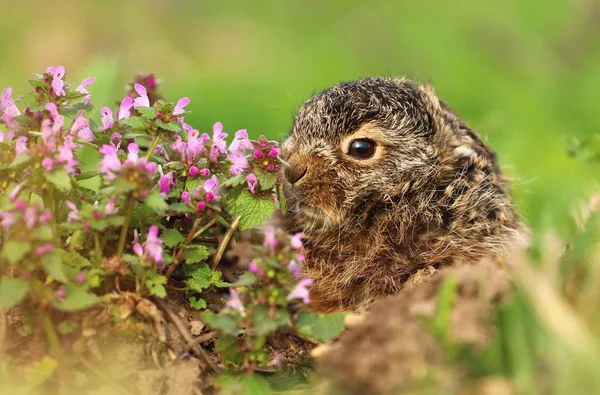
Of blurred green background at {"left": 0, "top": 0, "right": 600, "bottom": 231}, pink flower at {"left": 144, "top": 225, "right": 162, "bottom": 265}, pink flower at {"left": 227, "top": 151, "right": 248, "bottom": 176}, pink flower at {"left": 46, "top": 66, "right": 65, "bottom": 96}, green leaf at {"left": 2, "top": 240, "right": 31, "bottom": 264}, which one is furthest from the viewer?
blurred green background at {"left": 0, "top": 0, "right": 600, "bottom": 231}

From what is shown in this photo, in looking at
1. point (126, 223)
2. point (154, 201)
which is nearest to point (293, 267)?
point (154, 201)

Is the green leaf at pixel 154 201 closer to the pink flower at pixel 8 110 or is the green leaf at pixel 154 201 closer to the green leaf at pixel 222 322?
the green leaf at pixel 222 322

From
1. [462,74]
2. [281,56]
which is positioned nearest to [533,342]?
[462,74]

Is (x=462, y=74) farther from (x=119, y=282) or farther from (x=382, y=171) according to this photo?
(x=119, y=282)

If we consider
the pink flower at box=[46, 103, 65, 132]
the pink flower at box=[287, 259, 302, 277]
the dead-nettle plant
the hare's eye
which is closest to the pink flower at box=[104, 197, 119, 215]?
the dead-nettle plant

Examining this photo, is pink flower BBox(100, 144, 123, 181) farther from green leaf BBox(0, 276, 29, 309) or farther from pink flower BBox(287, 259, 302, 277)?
pink flower BBox(287, 259, 302, 277)

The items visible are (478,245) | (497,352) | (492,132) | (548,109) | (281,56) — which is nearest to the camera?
(497,352)

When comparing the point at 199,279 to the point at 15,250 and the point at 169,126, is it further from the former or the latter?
the point at 15,250
